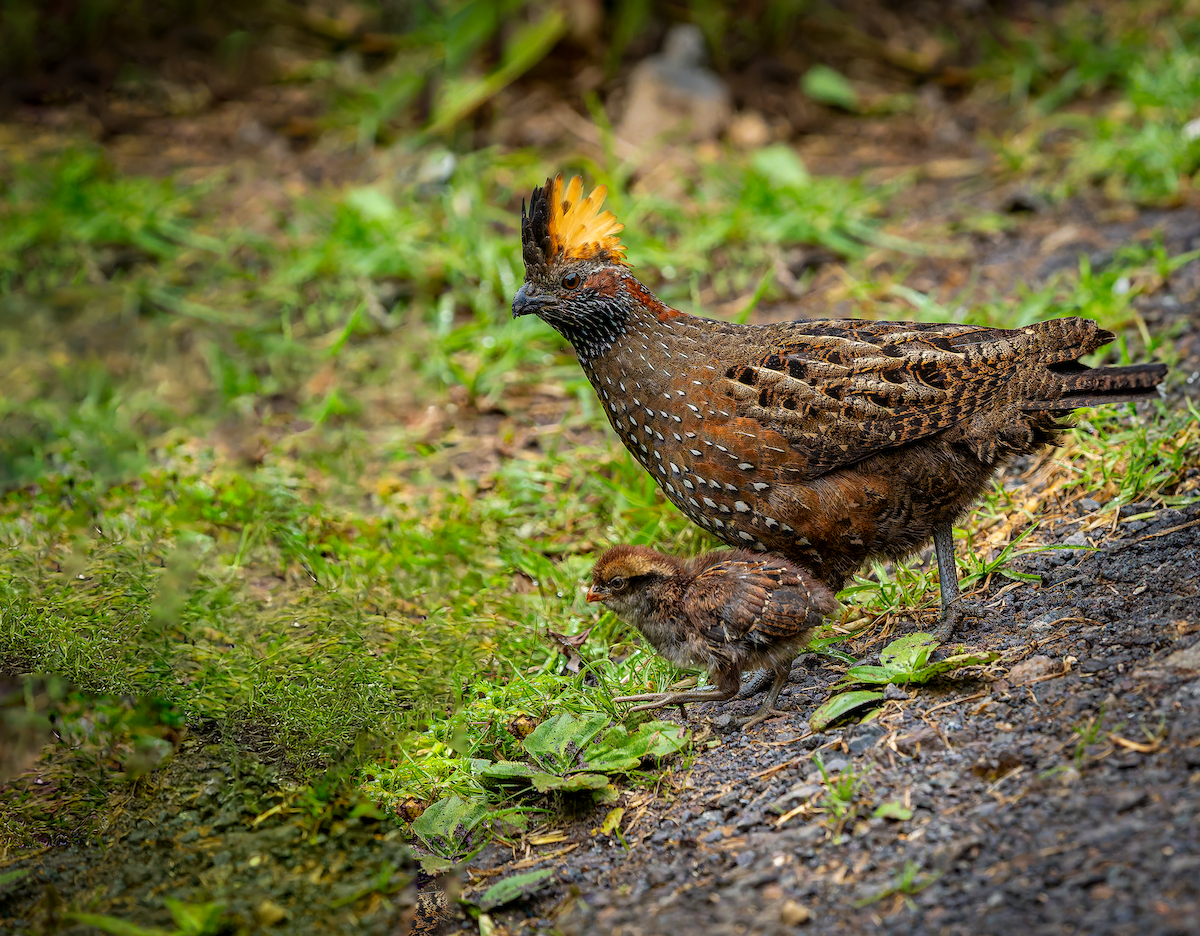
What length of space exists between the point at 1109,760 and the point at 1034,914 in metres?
0.67

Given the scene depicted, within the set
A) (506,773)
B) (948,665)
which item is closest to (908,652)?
(948,665)

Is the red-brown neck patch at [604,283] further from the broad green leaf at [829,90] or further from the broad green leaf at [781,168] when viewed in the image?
the broad green leaf at [829,90]

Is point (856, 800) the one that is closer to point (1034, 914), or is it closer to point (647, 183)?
point (1034, 914)

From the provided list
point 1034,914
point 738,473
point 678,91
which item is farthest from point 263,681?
point 678,91

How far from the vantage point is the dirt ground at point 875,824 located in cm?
291

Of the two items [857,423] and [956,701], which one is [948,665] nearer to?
[956,701]

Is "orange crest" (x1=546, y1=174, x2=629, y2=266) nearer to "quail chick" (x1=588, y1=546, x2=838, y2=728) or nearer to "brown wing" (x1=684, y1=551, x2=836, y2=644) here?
"quail chick" (x1=588, y1=546, x2=838, y2=728)

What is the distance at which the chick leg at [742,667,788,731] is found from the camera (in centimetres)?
415

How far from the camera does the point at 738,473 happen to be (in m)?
4.44

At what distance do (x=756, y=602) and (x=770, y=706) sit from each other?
0.43 metres

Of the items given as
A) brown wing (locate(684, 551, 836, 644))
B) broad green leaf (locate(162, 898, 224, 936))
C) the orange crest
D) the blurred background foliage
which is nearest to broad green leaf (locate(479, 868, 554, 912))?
the blurred background foliage

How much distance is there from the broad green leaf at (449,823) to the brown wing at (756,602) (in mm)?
1078

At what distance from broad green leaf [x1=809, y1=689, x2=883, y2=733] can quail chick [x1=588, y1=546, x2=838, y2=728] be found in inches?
10.3

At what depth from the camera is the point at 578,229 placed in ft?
16.5
